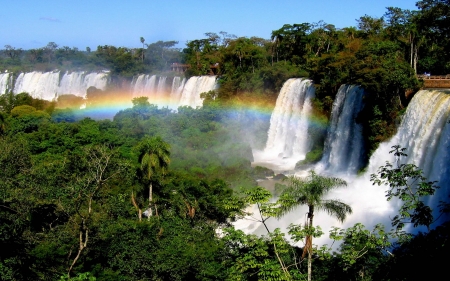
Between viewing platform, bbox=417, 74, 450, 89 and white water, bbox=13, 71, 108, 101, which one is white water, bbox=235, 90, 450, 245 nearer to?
viewing platform, bbox=417, 74, 450, 89

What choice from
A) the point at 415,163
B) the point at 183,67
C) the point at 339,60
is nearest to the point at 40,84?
the point at 183,67

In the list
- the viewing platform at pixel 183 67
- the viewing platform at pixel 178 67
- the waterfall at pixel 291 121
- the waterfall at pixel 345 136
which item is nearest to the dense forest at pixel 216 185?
the waterfall at pixel 345 136

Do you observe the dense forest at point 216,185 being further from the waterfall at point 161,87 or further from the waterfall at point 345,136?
the waterfall at point 161,87

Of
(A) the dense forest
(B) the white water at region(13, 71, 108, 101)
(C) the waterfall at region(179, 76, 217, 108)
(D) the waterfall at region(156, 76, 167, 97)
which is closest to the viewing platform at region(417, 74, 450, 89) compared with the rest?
(A) the dense forest

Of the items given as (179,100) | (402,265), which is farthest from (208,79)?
(402,265)

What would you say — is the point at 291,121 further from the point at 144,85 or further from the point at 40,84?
the point at 40,84

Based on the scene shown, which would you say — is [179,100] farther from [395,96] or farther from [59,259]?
[59,259]
